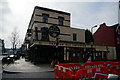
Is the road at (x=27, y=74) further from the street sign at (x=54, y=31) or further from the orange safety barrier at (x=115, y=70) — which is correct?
the street sign at (x=54, y=31)

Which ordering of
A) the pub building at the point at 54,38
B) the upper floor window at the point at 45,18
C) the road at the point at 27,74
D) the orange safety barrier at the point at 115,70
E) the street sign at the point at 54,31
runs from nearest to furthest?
the orange safety barrier at the point at 115,70 < the road at the point at 27,74 < the pub building at the point at 54,38 < the upper floor window at the point at 45,18 < the street sign at the point at 54,31

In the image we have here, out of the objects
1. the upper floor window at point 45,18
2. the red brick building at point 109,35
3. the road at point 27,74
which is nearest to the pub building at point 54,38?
the upper floor window at point 45,18

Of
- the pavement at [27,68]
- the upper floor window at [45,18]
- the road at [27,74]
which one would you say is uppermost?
the upper floor window at [45,18]

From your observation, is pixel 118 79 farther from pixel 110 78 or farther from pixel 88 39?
pixel 88 39

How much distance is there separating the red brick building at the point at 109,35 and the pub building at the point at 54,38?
31.9ft

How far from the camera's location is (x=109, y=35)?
30797mm

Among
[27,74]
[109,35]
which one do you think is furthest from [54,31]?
[109,35]

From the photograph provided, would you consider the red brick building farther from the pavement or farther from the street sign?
the pavement

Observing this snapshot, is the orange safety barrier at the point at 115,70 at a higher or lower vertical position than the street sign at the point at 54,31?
lower

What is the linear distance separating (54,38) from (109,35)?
19.7m

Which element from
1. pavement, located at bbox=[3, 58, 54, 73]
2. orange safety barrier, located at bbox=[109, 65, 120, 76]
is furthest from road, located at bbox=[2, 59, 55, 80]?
orange safety barrier, located at bbox=[109, 65, 120, 76]

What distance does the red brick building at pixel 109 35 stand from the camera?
95.8ft

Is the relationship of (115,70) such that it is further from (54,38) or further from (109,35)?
(109,35)

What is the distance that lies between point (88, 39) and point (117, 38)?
21823mm
